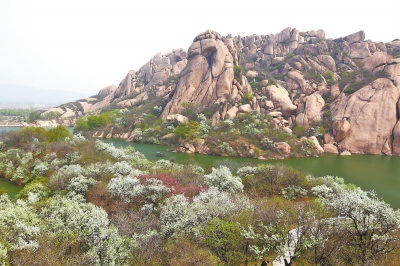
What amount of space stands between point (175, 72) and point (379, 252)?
73479mm

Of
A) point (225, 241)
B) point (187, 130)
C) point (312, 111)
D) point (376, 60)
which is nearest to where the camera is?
point (225, 241)

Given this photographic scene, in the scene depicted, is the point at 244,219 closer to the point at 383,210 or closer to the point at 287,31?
the point at 383,210

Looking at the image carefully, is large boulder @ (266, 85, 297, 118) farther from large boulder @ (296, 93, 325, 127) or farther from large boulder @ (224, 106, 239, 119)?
large boulder @ (224, 106, 239, 119)

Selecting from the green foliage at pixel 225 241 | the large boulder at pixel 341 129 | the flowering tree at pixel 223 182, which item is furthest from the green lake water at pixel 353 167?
the green foliage at pixel 225 241

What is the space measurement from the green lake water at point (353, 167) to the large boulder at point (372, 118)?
9.27 feet


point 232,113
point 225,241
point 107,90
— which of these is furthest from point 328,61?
point 107,90

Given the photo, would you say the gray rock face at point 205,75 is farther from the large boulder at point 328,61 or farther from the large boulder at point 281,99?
the large boulder at point 328,61

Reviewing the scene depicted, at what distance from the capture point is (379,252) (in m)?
9.09

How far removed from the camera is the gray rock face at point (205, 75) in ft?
172

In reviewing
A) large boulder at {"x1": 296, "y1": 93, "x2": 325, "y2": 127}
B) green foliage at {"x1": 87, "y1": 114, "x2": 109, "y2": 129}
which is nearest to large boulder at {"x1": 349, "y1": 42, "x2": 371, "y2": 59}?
large boulder at {"x1": 296, "y1": 93, "x2": 325, "y2": 127}

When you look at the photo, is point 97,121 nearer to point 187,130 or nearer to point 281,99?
point 187,130

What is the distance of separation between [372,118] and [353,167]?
15822mm

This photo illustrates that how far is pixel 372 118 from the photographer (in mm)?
43406

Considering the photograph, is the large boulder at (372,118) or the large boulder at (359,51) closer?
the large boulder at (372,118)
